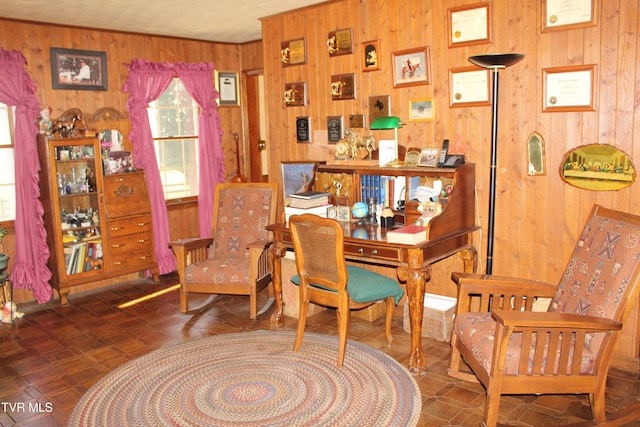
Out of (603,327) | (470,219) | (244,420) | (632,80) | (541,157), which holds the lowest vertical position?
(244,420)

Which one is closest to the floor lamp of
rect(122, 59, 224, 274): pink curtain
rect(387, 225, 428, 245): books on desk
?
rect(387, 225, 428, 245): books on desk

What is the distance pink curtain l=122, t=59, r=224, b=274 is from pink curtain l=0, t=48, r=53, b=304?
97cm

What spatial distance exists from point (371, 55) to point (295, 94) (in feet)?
2.77

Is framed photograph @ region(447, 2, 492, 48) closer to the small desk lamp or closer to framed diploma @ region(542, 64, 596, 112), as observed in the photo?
framed diploma @ region(542, 64, 596, 112)

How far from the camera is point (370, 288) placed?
357cm

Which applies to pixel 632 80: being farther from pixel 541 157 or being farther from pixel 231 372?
pixel 231 372

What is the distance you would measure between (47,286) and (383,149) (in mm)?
3318

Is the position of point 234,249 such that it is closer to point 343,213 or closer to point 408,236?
point 343,213

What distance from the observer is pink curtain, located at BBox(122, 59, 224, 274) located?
5844 mm

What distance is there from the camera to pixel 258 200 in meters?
4.94

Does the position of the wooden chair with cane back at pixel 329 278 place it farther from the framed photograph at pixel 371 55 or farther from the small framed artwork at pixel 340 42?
the small framed artwork at pixel 340 42

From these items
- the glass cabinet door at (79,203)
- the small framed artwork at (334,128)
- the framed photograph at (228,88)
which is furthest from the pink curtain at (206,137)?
the small framed artwork at (334,128)

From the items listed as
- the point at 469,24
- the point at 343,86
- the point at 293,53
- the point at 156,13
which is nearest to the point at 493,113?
the point at 469,24

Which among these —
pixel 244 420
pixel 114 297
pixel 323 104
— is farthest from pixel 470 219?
pixel 114 297
